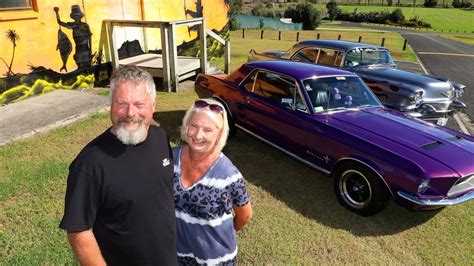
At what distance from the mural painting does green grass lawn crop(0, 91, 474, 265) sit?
220 centimetres

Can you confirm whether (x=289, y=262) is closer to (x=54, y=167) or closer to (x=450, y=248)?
(x=450, y=248)

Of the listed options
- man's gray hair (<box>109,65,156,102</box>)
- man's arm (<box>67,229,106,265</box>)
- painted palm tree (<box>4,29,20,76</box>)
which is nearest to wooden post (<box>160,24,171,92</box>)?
painted palm tree (<box>4,29,20,76</box>)

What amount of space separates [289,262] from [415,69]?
1468 cm

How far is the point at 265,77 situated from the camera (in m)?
6.04

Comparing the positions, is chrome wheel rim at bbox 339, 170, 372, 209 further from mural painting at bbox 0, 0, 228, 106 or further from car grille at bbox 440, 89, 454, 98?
mural painting at bbox 0, 0, 228, 106

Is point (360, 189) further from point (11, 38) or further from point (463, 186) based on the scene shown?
point (11, 38)

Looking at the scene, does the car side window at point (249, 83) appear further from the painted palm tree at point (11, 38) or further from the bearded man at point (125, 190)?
the painted palm tree at point (11, 38)

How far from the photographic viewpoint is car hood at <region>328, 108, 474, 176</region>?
4.12m

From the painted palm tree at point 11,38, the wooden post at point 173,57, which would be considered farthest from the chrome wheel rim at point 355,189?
the painted palm tree at point 11,38

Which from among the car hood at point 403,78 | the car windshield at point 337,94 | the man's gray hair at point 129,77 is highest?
the man's gray hair at point 129,77

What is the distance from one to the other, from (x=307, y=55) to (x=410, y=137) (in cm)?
512

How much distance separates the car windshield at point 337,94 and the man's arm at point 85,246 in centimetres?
385

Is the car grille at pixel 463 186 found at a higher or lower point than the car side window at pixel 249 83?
lower

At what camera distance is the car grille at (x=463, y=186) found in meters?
4.08
